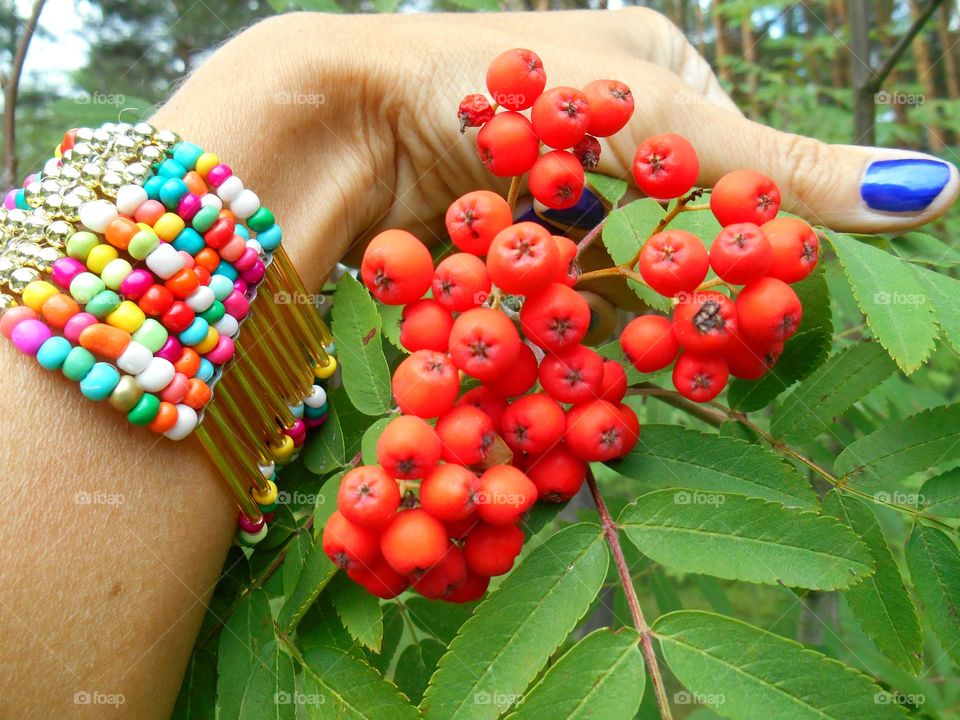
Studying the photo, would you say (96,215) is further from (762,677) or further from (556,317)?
(762,677)

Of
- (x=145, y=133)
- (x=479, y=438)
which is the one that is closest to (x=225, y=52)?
(x=145, y=133)

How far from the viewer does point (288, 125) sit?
5.08 ft

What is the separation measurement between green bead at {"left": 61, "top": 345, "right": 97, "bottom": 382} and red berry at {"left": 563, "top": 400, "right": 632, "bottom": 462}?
731mm

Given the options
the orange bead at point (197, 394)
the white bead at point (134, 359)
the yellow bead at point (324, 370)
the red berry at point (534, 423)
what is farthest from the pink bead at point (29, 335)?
the red berry at point (534, 423)

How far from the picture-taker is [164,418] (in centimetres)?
113

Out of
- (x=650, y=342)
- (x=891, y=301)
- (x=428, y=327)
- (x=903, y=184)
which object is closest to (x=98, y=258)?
(x=428, y=327)

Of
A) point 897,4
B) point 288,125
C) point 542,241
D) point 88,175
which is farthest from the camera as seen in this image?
point 897,4

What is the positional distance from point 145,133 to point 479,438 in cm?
82

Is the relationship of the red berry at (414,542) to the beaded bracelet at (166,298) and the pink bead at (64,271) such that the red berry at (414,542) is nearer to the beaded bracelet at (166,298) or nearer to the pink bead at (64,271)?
the beaded bracelet at (166,298)

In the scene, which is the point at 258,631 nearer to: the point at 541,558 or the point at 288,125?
the point at 541,558

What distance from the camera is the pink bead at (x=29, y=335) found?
3.52ft

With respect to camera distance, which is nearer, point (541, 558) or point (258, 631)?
point (541, 558)

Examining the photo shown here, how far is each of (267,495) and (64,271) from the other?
0.51 metres

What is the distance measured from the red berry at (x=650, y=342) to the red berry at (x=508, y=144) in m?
0.31
